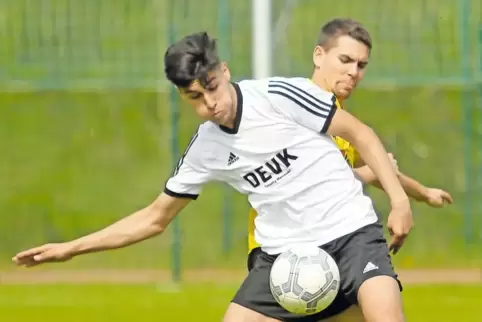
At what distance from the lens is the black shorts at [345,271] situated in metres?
4.92

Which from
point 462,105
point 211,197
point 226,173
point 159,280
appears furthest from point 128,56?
point 226,173

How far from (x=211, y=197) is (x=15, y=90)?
8.26 ft

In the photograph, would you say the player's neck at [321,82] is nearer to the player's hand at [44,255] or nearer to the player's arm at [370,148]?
the player's arm at [370,148]

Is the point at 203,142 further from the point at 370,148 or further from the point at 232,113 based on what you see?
the point at 370,148

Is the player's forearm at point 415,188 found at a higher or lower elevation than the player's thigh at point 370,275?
higher

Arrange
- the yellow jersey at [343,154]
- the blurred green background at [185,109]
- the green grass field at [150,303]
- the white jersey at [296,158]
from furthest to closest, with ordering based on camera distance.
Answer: the blurred green background at [185,109] < the green grass field at [150,303] < the yellow jersey at [343,154] < the white jersey at [296,158]

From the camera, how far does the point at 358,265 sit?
16.2 ft

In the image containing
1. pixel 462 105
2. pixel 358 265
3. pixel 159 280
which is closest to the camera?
pixel 358 265

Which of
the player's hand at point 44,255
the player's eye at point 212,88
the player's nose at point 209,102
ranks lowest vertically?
the player's hand at point 44,255

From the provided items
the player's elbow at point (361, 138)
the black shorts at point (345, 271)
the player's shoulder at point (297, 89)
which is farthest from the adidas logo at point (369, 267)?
the player's shoulder at point (297, 89)

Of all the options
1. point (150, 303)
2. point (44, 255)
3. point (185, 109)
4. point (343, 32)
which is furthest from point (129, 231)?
point (185, 109)

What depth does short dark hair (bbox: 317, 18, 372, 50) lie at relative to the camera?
5738 millimetres

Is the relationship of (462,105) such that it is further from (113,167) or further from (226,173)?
(226,173)

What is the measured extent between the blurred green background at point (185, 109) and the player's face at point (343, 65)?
19.1 feet
